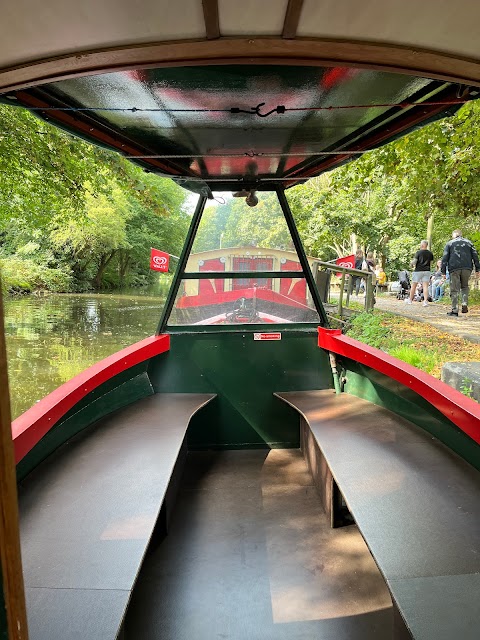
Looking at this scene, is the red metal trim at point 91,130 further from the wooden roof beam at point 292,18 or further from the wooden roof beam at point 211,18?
the wooden roof beam at point 292,18

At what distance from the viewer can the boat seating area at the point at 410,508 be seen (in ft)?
4.77

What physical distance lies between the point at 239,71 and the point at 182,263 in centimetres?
225

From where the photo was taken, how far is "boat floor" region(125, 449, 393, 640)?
197 cm

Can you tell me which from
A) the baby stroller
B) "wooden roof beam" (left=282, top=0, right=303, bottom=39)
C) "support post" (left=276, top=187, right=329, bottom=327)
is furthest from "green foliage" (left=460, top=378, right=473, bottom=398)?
the baby stroller

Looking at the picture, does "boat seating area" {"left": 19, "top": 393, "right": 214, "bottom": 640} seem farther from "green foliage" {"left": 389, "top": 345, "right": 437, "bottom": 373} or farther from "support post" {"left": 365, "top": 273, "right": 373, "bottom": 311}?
"support post" {"left": 365, "top": 273, "right": 373, "bottom": 311}

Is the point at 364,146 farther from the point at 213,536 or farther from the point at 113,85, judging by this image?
the point at 213,536

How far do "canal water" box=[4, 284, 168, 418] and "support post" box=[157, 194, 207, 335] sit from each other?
4118 millimetres

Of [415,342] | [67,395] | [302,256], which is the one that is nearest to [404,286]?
[415,342]

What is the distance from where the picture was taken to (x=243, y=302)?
12.9 feet

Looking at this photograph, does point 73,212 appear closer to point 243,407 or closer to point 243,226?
point 243,226

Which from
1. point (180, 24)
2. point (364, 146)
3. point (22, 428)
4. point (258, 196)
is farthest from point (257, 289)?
point (180, 24)

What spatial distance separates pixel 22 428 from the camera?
210cm

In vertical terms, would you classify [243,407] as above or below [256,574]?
above

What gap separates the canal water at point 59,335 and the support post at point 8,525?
6683 mm
